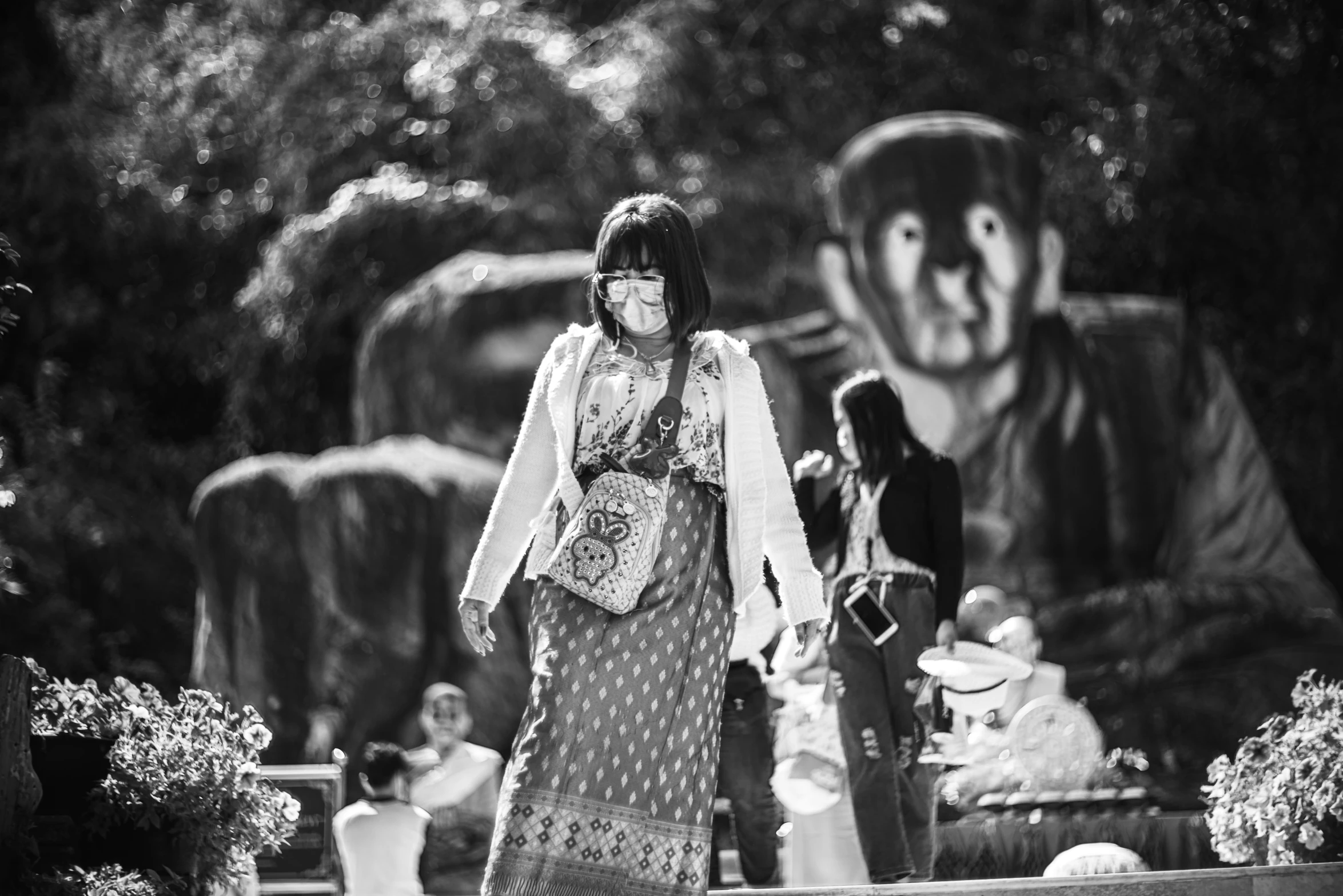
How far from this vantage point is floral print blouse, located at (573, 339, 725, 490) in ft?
12.8

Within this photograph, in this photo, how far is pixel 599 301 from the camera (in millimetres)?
4004

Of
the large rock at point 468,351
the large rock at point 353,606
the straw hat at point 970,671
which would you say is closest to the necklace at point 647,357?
the straw hat at point 970,671

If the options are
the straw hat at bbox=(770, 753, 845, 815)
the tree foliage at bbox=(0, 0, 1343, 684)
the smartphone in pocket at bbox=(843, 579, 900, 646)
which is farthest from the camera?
the tree foliage at bbox=(0, 0, 1343, 684)

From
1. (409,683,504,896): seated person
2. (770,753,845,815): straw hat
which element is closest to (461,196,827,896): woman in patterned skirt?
(770,753,845,815): straw hat

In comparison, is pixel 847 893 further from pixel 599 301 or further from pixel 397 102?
pixel 397 102

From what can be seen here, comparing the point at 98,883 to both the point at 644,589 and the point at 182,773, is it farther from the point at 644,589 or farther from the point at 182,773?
the point at 644,589

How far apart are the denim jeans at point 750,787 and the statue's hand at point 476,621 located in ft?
3.58

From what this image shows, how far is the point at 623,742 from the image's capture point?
12.0 ft

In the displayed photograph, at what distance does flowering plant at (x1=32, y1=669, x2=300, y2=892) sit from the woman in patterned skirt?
1.00 meters

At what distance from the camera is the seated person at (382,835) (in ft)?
19.7

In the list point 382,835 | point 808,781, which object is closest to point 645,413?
point 808,781

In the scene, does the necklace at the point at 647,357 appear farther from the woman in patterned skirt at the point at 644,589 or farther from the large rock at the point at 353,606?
the large rock at the point at 353,606

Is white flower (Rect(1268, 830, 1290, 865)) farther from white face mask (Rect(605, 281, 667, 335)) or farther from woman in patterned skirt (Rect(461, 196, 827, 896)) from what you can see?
white face mask (Rect(605, 281, 667, 335))

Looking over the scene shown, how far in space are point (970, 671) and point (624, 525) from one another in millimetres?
1599
